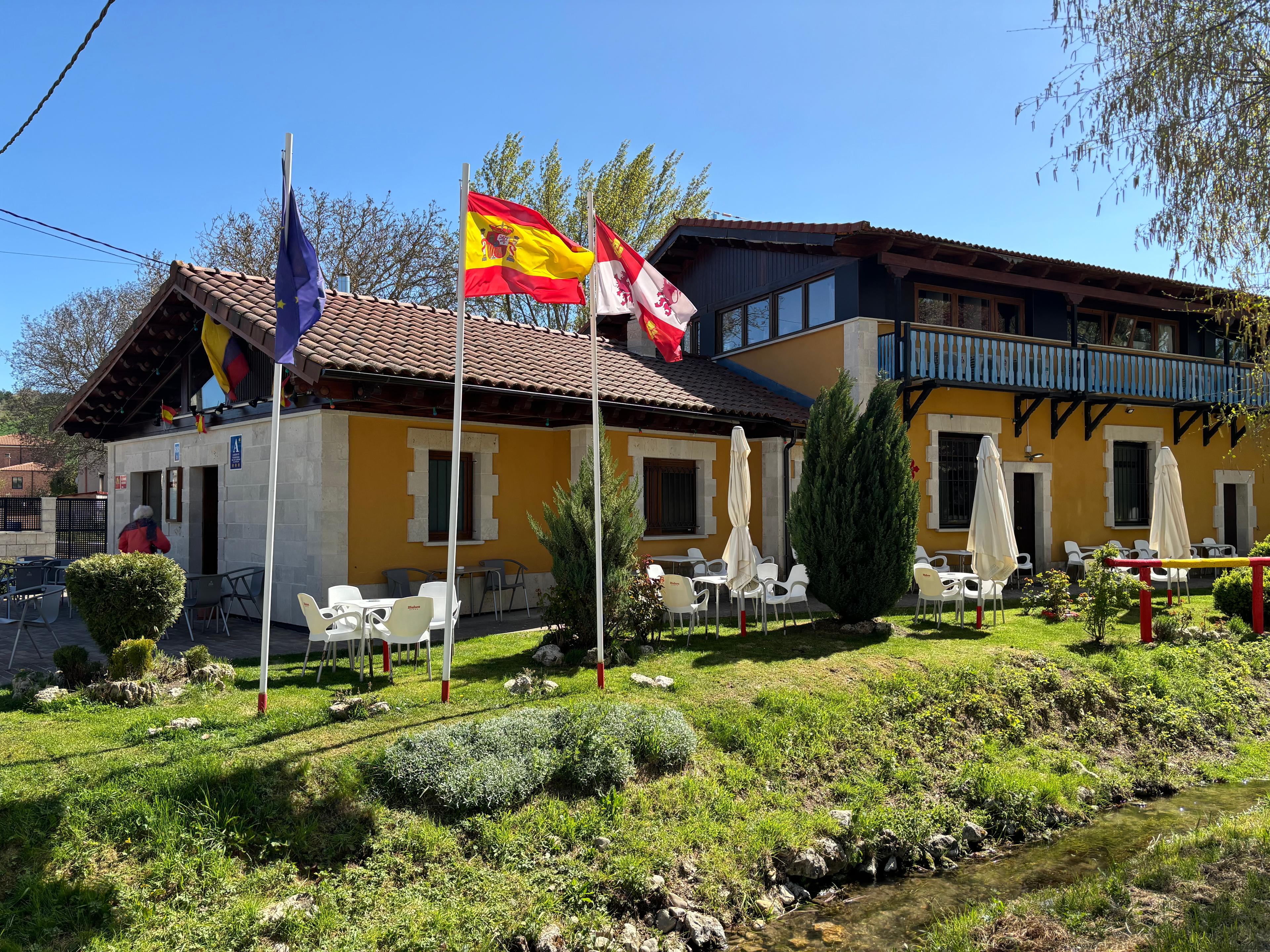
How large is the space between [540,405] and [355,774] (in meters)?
6.77

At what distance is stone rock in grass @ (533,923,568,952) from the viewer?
4508mm

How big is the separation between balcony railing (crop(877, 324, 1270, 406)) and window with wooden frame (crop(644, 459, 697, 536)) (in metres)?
3.75

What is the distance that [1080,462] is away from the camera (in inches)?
655

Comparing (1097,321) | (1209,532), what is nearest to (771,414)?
(1097,321)

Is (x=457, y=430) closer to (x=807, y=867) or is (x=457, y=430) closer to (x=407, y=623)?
(x=407, y=623)

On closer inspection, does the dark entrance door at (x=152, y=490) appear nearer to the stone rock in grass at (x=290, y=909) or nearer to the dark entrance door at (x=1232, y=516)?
the stone rock in grass at (x=290, y=909)

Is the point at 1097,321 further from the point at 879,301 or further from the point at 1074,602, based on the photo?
the point at 1074,602

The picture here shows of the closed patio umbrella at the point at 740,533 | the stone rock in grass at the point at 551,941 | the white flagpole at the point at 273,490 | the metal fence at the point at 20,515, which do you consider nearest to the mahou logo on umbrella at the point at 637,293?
the closed patio umbrella at the point at 740,533

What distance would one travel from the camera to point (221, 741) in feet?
18.6

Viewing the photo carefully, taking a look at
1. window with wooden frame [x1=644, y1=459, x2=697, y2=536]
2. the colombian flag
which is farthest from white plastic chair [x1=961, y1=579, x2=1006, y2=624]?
the colombian flag

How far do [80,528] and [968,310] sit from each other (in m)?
19.7

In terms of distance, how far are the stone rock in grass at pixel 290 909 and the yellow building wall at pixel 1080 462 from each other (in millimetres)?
11858

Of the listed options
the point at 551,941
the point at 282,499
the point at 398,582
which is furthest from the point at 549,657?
the point at 282,499

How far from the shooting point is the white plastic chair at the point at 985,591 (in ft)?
33.8
